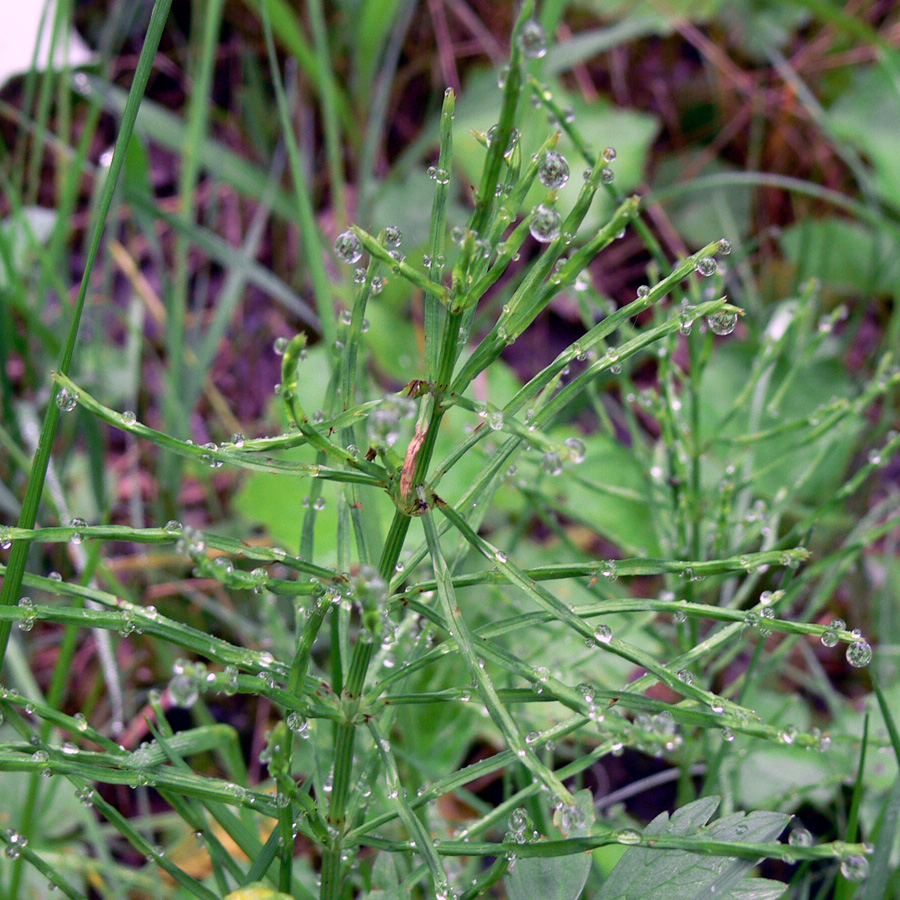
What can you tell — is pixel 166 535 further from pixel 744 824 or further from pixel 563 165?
pixel 744 824

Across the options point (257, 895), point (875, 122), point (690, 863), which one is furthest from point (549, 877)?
point (875, 122)

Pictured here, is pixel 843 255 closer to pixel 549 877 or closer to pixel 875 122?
pixel 875 122

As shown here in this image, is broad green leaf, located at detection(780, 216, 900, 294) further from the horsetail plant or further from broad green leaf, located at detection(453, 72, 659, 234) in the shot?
the horsetail plant

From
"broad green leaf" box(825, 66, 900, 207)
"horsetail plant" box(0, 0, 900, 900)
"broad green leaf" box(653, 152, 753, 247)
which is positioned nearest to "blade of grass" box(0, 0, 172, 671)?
"horsetail plant" box(0, 0, 900, 900)

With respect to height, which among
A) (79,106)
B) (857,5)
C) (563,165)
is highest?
(857,5)

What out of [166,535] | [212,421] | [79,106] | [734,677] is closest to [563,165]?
[166,535]

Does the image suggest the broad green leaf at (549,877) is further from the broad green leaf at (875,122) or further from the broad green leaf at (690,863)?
the broad green leaf at (875,122)
